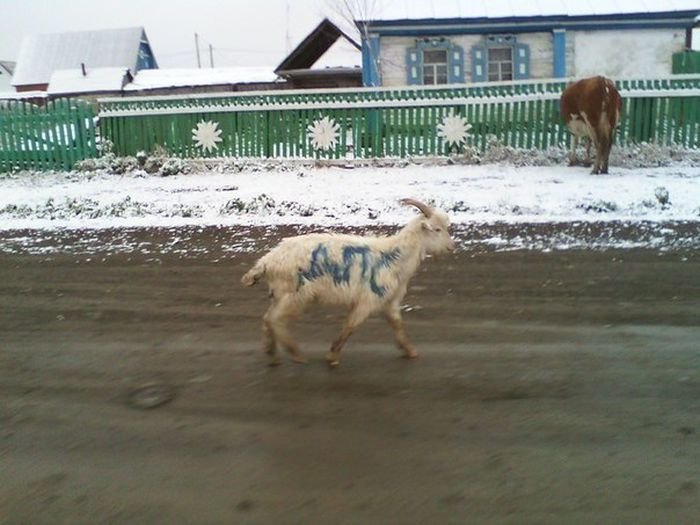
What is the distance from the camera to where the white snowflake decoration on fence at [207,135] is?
15016 millimetres

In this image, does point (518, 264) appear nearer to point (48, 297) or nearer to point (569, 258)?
point (569, 258)

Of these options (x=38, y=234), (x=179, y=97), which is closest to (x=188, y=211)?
(x=38, y=234)

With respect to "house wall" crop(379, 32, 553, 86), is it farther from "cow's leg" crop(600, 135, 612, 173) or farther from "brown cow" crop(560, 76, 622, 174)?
"cow's leg" crop(600, 135, 612, 173)

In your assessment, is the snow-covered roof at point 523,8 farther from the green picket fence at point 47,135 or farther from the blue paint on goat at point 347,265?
the blue paint on goat at point 347,265

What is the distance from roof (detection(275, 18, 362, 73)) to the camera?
2783 centimetres

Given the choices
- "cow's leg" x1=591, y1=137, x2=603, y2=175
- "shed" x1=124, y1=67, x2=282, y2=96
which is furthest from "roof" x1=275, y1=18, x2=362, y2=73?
"cow's leg" x1=591, y1=137, x2=603, y2=175

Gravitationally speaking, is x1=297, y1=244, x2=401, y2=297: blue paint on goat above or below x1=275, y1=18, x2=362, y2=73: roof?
below

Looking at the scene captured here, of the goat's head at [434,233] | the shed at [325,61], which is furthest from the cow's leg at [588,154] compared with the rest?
the shed at [325,61]

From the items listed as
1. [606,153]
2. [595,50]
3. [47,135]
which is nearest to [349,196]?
[606,153]

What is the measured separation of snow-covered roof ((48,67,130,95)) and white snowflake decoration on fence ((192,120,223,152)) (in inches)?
1103

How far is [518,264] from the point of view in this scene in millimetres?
7422

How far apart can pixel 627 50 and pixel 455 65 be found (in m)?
5.24

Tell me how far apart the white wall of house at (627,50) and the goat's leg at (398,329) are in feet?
58.4

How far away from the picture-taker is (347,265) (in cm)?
464
